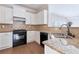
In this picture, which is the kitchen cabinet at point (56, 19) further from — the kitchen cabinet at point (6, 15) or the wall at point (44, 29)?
the kitchen cabinet at point (6, 15)

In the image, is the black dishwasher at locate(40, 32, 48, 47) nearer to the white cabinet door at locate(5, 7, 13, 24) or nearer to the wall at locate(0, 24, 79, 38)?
the wall at locate(0, 24, 79, 38)

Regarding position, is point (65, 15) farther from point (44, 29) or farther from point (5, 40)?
point (5, 40)

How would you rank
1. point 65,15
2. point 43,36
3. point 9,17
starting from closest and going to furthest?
point 65,15
point 43,36
point 9,17

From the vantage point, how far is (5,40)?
8.71 feet

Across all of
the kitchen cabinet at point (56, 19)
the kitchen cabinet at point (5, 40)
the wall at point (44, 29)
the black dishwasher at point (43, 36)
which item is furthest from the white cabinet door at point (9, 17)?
the kitchen cabinet at point (56, 19)

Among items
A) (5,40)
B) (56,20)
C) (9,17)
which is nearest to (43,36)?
(56,20)

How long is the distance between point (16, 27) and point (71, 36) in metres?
1.94

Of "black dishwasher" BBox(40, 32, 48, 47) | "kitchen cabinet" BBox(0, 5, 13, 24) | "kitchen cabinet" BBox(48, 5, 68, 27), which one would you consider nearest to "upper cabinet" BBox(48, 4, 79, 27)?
"kitchen cabinet" BBox(48, 5, 68, 27)

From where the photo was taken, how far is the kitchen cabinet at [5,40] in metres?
2.54

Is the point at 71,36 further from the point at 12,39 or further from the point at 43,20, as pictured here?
the point at 12,39

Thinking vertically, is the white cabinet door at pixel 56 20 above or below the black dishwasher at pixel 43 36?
above

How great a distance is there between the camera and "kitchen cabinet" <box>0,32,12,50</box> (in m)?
2.54

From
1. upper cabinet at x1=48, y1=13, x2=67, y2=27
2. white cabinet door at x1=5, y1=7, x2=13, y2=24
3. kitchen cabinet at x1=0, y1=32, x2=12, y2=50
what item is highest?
white cabinet door at x1=5, y1=7, x2=13, y2=24
